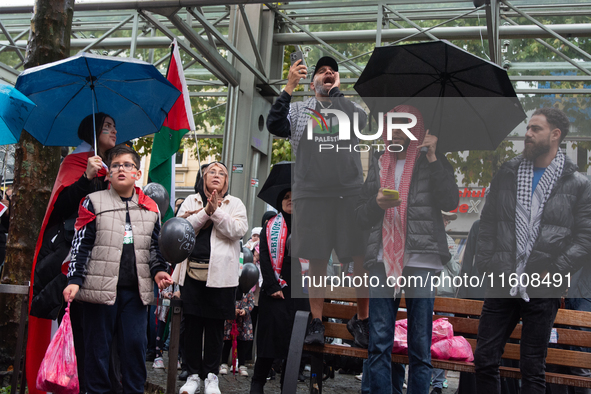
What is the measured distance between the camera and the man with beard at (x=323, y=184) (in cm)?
406

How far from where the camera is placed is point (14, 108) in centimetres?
414

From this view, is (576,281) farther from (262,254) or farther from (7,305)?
(7,305)

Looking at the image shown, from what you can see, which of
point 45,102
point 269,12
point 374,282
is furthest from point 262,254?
point 269,12

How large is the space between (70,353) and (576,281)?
3.21 metres

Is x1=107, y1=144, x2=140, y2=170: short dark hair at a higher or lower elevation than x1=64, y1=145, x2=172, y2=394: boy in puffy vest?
higher

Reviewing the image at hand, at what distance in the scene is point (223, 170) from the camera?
517 centimetres

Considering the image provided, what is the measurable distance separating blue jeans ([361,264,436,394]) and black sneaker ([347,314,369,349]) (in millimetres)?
314

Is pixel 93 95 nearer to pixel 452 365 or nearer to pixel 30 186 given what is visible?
pixel 30 186

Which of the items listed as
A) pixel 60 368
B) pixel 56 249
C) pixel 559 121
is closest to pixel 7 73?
pixel 56 249

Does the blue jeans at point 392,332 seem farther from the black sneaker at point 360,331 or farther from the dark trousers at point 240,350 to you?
the dark trousers at point 240,350

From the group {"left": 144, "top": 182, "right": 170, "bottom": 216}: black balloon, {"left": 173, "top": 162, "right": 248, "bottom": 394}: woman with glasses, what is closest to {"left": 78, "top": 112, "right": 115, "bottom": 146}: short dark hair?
{"left": 173, "top": 162, "right": 248, "bottom": 394}: woman with glasses

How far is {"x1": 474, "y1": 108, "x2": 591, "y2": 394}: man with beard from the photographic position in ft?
12.0

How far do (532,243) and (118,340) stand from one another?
2724mm

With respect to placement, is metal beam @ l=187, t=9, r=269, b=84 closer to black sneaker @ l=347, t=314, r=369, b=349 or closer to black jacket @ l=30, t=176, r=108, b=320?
black jacket @ l=30, t=176, r=108, b=320
